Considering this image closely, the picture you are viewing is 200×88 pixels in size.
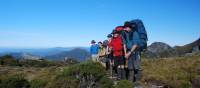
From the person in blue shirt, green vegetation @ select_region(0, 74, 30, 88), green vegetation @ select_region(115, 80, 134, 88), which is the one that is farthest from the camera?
green vegetation @ select_region(0, 74, 30, 88)

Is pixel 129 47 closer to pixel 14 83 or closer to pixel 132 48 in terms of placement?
pixel 132 48

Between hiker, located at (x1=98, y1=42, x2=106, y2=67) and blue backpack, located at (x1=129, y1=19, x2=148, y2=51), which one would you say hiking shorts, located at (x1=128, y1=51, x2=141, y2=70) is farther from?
hiker, located at (x1=98, y1=42, x2=106, y2=67)

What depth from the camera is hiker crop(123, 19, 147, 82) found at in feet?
41.9

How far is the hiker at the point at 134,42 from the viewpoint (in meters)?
12.8

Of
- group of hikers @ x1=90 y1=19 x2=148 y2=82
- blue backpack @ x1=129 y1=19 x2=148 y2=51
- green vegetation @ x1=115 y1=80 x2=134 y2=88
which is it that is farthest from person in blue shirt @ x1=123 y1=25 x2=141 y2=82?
green vegetation @ x1=115 y1=80 x2=134 y2=88

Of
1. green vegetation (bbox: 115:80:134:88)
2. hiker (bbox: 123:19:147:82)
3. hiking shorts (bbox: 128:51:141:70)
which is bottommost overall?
green vegetation (bbox: 115:80:134:88)

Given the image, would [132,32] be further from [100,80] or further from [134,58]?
[100,80]

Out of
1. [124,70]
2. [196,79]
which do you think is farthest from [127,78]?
[196,79]

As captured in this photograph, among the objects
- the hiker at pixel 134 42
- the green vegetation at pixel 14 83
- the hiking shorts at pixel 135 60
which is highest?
the hiker at pixel 134 42

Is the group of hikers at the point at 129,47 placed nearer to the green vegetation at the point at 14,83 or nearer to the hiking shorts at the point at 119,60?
the hiking shorts at the point at 119,60

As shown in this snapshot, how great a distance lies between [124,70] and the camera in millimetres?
13805

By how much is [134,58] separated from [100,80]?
1.56 meters

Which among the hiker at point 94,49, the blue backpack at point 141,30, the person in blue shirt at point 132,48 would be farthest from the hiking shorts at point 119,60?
the hiker at point 94,49

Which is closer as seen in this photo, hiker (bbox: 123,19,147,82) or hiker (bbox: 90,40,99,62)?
hiker (bbox: 123,19,147,82)
